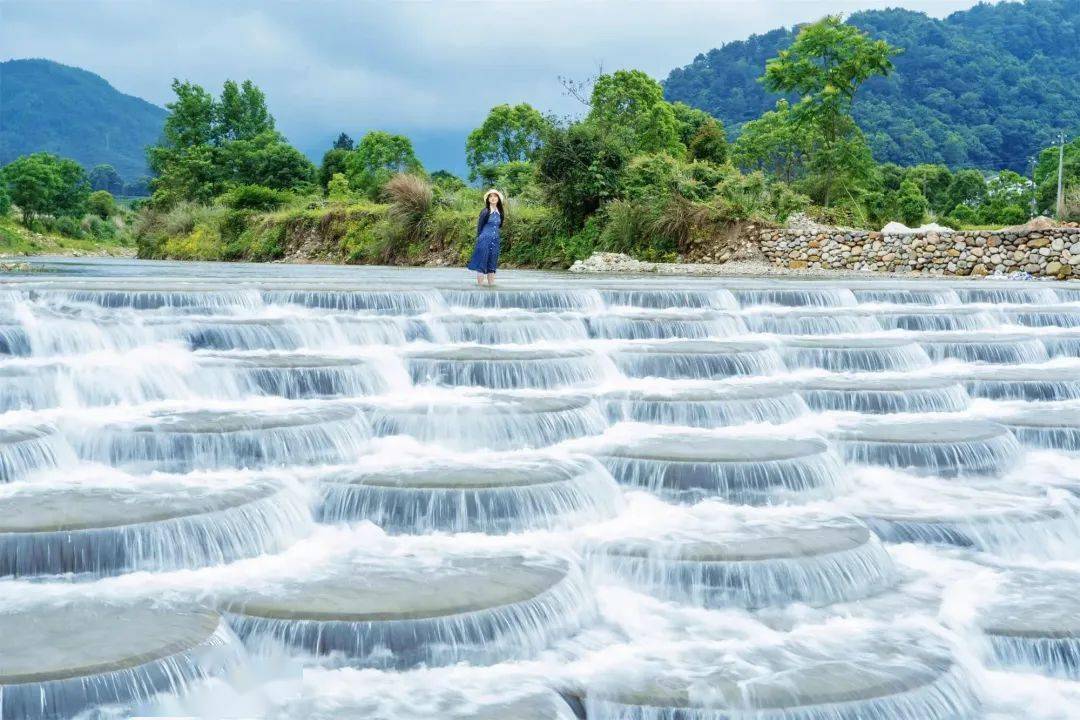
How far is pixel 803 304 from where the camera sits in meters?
12.9

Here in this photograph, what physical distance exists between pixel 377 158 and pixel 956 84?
72447mm

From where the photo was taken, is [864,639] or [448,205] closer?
[864,639]

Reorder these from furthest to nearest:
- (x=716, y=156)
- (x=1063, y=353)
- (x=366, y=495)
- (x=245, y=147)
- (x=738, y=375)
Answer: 1. (x=245, y=147)
2. (x=716, y=156)
3. (x=1063, y=353)
4. (x=738, y=375)
5. (x=366, y=495)

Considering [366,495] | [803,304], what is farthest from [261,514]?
[803,304]

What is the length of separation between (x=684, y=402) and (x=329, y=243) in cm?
2879

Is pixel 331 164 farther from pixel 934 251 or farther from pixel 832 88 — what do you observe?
pixel 934 251

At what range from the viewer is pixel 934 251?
22.8m

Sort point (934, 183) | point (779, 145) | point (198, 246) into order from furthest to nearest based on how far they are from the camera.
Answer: point (934, 183), point (779, 145), point (198, 246)

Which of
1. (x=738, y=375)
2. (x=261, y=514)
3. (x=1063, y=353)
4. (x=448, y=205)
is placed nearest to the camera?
(x=261, y=514)

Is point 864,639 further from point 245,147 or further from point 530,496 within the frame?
point 245,147

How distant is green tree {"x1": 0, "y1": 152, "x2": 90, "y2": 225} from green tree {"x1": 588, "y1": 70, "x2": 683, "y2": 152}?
40.5 m

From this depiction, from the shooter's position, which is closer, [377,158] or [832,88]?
[832,88]

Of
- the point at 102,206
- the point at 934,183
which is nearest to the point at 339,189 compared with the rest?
the point at 934,183

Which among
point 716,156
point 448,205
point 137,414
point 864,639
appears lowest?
point 864,639
